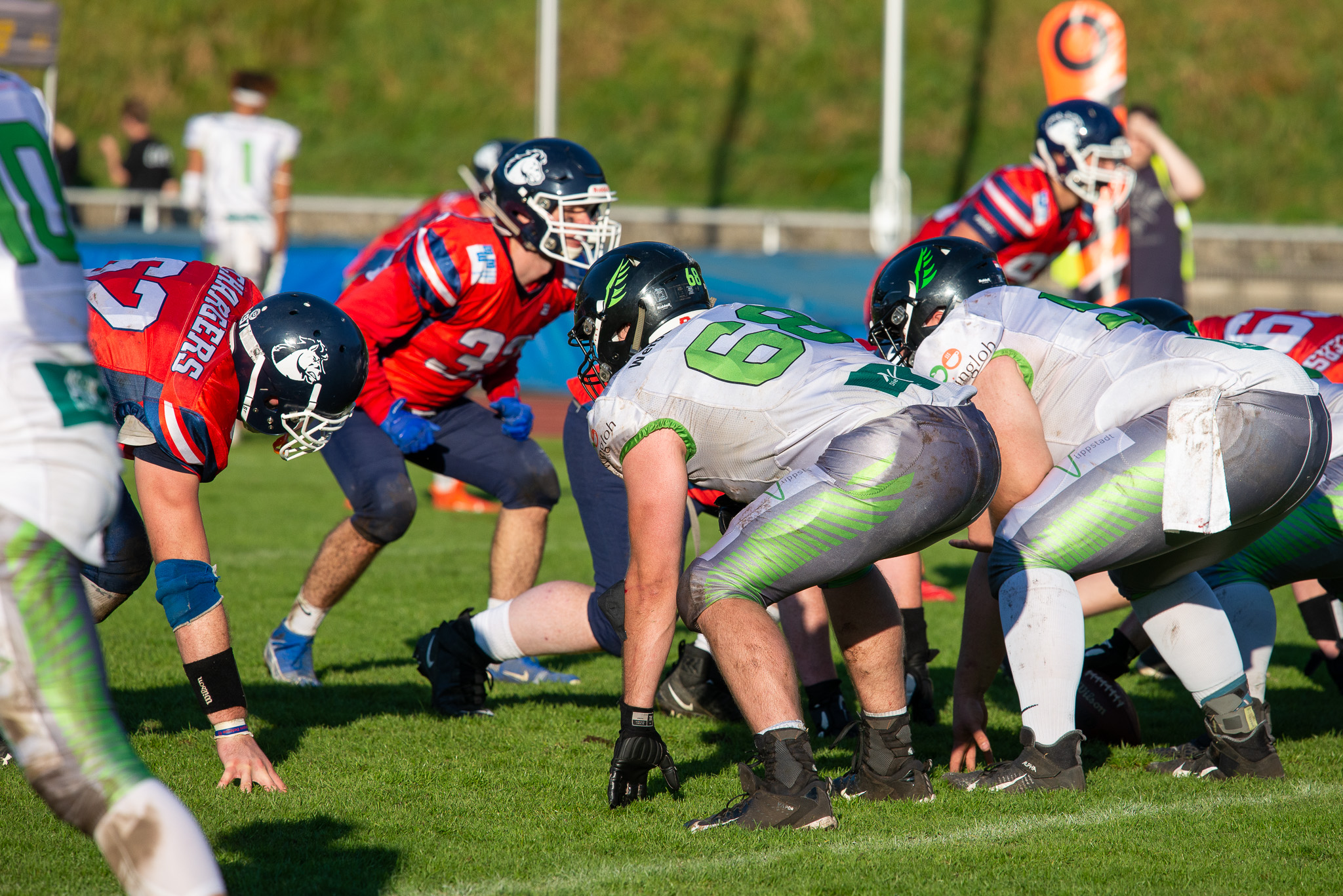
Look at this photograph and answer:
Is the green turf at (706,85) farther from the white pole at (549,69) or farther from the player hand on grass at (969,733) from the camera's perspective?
the player hand on grass at (969,733)

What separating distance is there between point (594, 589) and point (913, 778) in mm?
1244

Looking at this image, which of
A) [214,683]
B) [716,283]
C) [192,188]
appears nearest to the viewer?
[214,683]

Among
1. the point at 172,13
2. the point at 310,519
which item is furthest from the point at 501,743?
the point at 172,13

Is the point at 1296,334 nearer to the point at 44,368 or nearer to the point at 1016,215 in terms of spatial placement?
the point at 1016,215

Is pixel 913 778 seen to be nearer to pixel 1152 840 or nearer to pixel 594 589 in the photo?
pixel 1152 840

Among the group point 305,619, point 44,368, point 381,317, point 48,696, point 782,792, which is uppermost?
point 44,368

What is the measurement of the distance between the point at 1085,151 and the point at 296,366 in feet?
13.3

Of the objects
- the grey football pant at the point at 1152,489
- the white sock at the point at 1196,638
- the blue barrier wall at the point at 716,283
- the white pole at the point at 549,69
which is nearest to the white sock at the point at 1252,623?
the white sock at the point at 1196,638

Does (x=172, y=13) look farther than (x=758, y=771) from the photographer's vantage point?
Yes

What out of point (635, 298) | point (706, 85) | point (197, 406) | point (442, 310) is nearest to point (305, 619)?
point (442, 310)

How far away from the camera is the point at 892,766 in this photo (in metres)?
3.57

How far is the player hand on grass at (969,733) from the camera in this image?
388 centimetres

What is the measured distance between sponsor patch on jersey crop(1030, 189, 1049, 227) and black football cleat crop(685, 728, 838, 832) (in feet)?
12.1

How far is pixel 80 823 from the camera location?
2.13m
